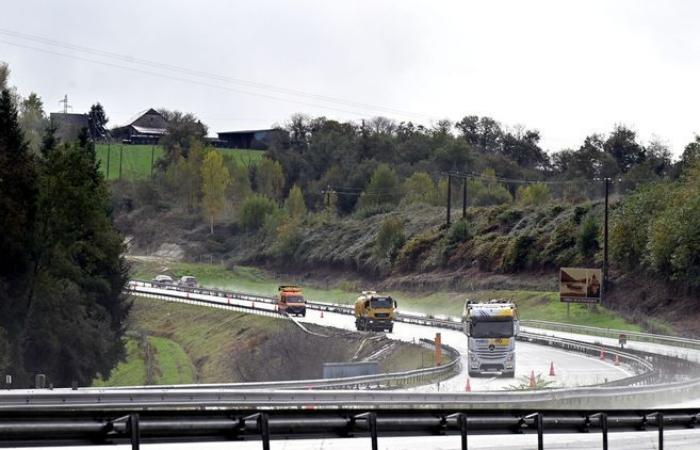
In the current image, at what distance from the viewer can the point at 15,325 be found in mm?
67250

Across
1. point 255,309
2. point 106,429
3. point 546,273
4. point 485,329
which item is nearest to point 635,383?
point 485,329

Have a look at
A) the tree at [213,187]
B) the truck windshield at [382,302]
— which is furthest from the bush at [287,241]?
the truck windshield at [382,302]

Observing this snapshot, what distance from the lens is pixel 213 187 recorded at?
164 m

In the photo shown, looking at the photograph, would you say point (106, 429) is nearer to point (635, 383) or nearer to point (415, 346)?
point (635, 383)

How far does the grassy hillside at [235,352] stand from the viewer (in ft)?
254

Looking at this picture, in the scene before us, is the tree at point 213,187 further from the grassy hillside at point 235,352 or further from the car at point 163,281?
the grassy hillside at point 235,352

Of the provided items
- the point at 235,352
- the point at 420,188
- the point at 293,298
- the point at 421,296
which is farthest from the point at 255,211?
the point at 235,352

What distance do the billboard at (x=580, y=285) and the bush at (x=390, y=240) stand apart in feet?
131

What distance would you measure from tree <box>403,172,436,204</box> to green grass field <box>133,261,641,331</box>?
80.2 ft

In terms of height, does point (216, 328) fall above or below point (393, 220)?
below

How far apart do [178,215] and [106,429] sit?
158526 mm

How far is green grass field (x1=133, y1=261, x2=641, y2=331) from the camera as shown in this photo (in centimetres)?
9444

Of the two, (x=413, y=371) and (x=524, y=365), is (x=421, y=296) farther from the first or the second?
(x=413, y=371)

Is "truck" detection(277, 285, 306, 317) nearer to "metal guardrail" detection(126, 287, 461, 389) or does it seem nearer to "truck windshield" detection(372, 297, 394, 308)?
"truck windshield" detection(372, 297, 394, 308)
